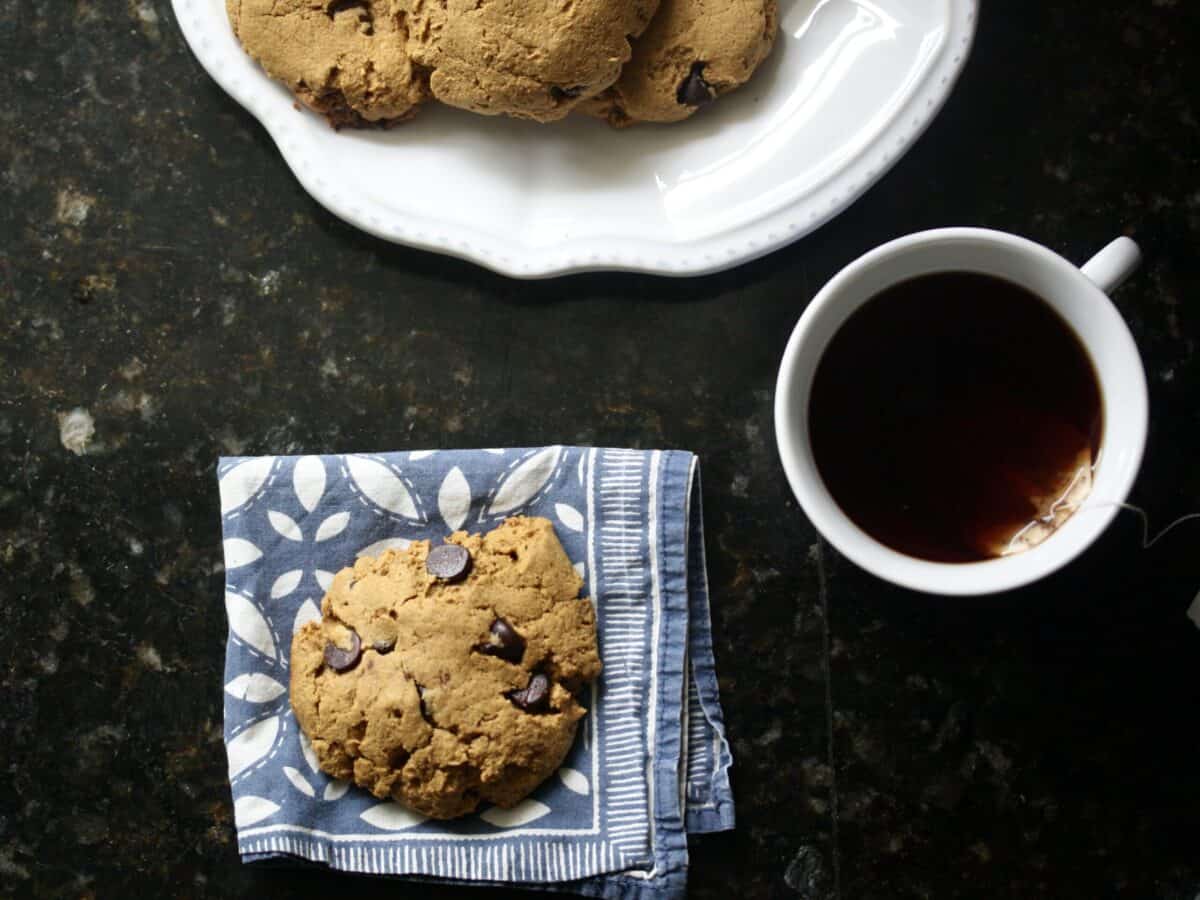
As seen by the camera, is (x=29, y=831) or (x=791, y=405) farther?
(x=29, y=831)

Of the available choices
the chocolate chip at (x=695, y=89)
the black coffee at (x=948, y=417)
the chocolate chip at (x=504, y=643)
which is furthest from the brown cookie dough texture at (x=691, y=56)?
the chocolate chip at (x=504, y=643)

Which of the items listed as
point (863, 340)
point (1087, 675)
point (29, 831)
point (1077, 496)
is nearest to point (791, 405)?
point (863, 340)

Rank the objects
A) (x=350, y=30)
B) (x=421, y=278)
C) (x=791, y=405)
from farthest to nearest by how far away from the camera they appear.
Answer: (x=421, y=278) → (x=350, y=30) → (x=791, y=405)

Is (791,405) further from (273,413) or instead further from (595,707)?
(273,413)

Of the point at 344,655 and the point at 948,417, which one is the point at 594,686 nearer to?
the point at 344,655

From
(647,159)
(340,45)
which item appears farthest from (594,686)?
(340,45)

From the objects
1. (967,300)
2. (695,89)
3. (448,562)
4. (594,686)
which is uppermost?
(695,89)

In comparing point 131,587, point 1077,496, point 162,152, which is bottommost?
point 131,587
